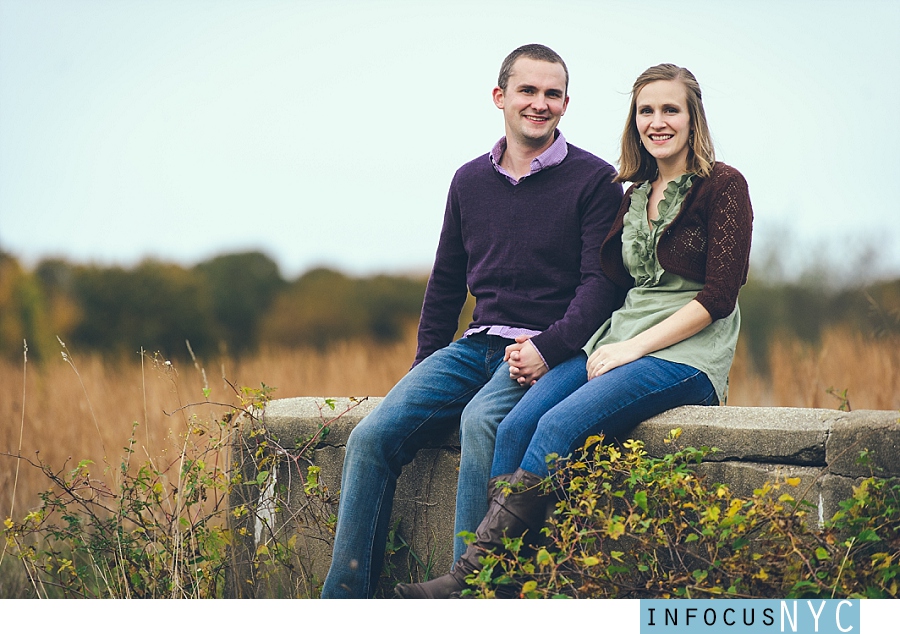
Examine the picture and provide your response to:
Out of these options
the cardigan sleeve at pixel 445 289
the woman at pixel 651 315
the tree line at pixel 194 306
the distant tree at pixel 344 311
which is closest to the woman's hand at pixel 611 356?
the woman at pixel 651 315

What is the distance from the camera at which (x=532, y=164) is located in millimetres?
3332

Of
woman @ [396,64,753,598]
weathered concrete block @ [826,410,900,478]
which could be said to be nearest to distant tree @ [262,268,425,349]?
woman @ [396,64,753,598]

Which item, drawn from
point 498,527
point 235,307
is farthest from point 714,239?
point 235,307

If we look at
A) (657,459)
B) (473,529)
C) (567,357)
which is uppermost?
(567,357)

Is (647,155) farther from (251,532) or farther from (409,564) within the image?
(251,532)

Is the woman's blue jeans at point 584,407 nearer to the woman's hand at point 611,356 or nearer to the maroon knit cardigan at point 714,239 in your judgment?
the woman's hand at point 611,356

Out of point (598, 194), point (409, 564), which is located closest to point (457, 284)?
point (598, 194)

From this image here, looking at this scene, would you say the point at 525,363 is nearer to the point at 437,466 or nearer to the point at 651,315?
the point at 651,315

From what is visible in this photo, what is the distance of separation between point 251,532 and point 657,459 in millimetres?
1575

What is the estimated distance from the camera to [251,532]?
139 inches

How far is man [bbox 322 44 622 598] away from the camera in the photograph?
303 centimetres

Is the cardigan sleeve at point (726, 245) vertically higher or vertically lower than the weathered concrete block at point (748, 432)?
higher

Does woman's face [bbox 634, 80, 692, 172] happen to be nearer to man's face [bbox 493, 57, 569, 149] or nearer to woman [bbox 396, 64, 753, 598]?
woman [bbox 396, 64, 753, 598]

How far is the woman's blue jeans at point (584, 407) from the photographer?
109 inches
